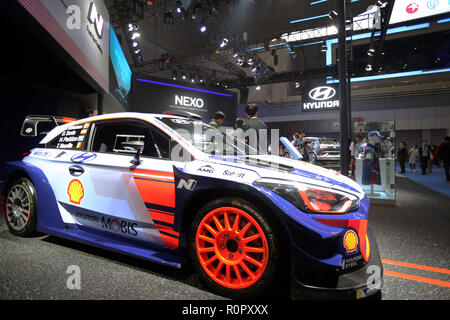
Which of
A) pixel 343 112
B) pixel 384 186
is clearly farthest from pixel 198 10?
pixel 384 186

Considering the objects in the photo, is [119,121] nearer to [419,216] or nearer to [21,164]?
[21,164]

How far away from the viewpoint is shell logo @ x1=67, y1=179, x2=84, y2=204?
2500 millimetres

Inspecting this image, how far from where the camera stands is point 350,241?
1.71 m

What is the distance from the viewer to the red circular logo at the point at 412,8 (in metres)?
9.71

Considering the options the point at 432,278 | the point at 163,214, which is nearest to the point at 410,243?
the point at 432,278

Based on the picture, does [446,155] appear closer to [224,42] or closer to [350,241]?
[350,241]

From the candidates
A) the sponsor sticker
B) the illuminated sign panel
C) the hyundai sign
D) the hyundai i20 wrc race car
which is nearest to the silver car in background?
the hyundai sign

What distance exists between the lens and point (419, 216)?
4.38 meters

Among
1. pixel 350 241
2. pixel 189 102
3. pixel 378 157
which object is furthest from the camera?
pixel 189 102

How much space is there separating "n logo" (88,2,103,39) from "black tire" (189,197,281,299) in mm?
6708

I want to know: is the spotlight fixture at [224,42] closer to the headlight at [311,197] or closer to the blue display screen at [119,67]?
the blue display screen at [119,67]

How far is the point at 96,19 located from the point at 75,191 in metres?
6.27

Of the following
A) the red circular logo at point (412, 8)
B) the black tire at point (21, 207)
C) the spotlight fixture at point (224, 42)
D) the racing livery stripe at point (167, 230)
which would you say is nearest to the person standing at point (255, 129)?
the racing livery stripe at point (167, 230)

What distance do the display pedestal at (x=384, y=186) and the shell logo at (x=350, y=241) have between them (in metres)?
4.20
